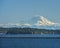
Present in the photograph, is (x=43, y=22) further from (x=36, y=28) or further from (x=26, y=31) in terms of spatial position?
(x=26, y=31)

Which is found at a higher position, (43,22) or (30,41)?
(43,22)

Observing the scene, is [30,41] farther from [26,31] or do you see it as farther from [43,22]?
[43,22]

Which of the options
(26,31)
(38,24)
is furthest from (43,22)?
(26,31)

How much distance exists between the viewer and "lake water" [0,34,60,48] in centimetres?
224

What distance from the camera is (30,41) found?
7.57 feet

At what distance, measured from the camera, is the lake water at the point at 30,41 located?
88.3 inches

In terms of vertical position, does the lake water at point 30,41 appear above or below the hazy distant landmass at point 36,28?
below

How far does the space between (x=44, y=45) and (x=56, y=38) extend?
0.20 m

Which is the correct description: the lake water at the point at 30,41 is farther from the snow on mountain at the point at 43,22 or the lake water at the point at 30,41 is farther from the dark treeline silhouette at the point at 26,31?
the snow on mountain at the point at 43,22

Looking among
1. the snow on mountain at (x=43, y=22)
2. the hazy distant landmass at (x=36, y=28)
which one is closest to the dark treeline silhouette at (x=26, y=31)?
the hazy distant landmass at (x=36, y=28)

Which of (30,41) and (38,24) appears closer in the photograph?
(38,24)

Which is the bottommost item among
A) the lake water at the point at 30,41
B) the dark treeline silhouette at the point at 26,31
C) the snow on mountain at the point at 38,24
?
the lake water at the point at 30,41

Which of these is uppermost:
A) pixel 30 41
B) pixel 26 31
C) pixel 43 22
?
pixel 43 22

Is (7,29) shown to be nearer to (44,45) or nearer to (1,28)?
(1,28)
